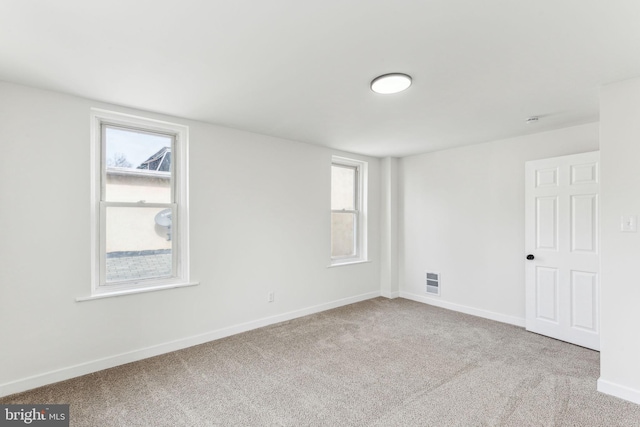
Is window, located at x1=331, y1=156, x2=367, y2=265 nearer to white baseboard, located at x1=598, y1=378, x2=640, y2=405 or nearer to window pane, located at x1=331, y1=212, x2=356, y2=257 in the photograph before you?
window pane, located at x1=331, y1=212, x2=356, y2=257

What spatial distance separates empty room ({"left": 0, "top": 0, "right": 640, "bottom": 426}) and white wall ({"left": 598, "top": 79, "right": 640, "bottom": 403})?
13 mm

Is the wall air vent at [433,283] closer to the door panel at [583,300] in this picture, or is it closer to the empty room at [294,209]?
the empty room at [294,209]

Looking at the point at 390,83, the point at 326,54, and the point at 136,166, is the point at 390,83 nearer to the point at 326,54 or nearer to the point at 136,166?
the point at 326,54

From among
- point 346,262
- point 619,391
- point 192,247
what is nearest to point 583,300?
point 619,391

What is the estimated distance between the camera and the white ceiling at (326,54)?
1.57m

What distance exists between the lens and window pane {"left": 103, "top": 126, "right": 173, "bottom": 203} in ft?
9.61

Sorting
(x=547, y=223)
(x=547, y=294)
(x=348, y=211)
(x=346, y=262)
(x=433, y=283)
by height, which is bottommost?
(x=433, y=283)

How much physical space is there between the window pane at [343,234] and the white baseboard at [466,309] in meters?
1.19

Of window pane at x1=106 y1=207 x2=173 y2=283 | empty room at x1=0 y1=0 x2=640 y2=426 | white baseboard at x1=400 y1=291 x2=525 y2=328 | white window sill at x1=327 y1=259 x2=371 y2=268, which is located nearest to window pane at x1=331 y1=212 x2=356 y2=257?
white window sill at x1=327 y1=259 x2=371 y2=268

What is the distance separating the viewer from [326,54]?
1.98 m

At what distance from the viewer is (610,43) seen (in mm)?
1862

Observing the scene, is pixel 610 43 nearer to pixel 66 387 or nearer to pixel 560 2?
pixel 560 2

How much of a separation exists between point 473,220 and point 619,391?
2347mm

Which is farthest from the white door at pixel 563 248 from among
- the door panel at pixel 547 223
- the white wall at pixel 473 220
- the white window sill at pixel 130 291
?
the white window sill at pixel 130 291
